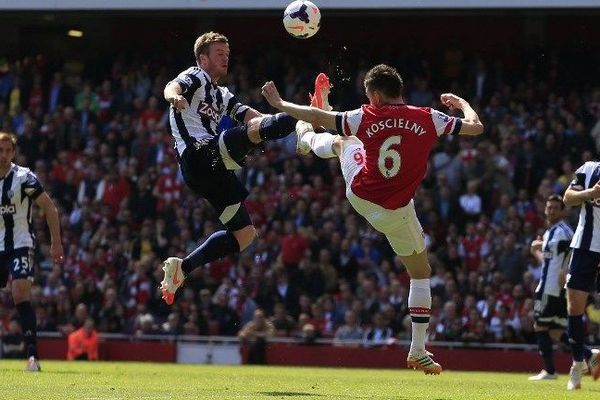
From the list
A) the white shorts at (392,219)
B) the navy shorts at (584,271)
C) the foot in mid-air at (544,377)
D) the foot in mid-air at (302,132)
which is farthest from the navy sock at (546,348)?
the foot in mid-air at (302,132)

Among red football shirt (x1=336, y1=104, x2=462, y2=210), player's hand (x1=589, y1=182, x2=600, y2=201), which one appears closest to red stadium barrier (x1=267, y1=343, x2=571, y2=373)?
player's hand (x1=589, y1=182, x2=600, y2=201)

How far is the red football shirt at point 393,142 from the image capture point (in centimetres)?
1045

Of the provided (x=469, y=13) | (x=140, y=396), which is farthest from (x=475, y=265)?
(x=140, y=396)

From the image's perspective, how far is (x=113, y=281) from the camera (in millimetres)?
23516

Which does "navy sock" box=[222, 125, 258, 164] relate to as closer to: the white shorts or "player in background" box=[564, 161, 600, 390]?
the white shorts

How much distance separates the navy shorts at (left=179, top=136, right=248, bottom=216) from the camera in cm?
1177

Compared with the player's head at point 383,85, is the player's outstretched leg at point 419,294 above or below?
below

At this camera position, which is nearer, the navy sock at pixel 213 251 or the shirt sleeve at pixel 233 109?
the navy sock at pixel 213 251

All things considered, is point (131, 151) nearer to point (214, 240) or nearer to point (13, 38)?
point (13, 38)

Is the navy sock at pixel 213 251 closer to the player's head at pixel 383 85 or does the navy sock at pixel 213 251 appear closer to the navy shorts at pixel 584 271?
the player's head at pixel 383 85

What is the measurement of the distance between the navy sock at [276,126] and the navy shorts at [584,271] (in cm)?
297

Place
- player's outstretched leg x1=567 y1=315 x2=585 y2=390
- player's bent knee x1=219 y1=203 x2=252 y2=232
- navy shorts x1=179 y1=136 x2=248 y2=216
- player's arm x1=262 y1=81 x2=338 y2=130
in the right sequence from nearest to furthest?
player's arm x1=262 y1=81 x2=338 y2=130
navy shorts x1=179 y1=136 x2=248 y2=216
player's bent knee x1=219 y1=203 x2=252 y2=232
player's outstretched leg x1=567 y1=315 x2=585 y2=390

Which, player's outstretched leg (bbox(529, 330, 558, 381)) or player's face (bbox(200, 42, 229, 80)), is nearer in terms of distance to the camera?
player's face (bbox(200, 42, 229, 80))

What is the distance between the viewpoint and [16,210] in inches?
570
